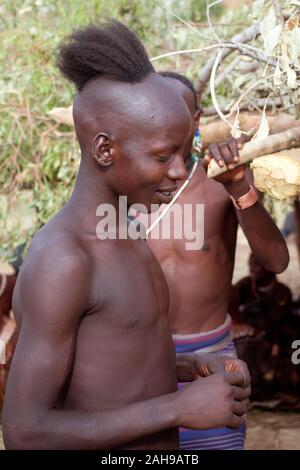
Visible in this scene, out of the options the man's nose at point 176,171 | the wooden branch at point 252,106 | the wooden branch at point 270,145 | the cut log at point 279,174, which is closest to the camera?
the man's nose at point 176,171

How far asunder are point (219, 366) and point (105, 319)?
0.43 m

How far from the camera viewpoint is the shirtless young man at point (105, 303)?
6.36ft

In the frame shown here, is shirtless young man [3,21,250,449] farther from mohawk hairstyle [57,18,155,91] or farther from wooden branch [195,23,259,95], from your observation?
wooden branch [195,23,259,95]

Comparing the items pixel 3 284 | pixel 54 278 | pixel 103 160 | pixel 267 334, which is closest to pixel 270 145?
pixel 103 160

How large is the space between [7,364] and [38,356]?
3.29 m

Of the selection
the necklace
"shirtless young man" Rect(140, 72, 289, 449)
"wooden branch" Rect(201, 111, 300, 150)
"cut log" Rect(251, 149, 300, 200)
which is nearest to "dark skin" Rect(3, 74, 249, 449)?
"cut log" Rect(251, 149, 300, 200)

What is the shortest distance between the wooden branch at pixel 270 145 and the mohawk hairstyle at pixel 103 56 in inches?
21.2

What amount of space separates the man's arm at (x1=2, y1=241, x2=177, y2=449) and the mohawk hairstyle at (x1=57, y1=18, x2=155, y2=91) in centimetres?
48

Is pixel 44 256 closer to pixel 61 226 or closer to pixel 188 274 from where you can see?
pixel 61 226

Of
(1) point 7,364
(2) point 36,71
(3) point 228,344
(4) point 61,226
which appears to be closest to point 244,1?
(2) point 36,71

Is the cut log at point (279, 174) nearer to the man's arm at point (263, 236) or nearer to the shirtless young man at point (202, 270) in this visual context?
the man's arm at point (263, 236)

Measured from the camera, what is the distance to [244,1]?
491 centimetres

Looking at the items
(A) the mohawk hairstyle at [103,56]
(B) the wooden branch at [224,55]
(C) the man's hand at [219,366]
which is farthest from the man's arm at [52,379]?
(B) the wooden branch at [224,55]

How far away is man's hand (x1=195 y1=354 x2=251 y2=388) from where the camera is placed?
219cm
